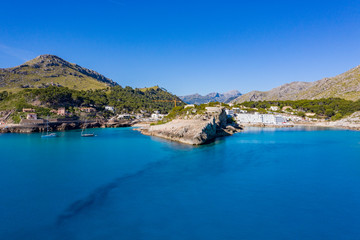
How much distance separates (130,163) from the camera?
82.1 ft

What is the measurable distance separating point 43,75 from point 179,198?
15738cm

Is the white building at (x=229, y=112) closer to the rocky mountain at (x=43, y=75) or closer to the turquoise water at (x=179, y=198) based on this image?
the turquoise water at (x=179, y=198)

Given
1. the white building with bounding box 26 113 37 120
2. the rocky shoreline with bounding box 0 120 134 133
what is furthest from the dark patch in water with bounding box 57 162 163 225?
the white building with bounding box 26 113 37 120

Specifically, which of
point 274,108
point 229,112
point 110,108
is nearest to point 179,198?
point 229,112

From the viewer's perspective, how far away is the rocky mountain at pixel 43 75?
120m

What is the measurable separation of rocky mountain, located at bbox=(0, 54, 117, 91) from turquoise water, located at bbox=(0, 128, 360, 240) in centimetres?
11589

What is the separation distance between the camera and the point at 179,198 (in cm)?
1527

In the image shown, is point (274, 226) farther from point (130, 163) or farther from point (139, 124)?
point (139, 124)

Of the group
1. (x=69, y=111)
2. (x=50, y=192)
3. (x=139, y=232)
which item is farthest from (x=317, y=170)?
(x=69, y=111)

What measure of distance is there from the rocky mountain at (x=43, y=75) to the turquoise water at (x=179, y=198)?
116 m

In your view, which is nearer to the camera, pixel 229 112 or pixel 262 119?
pixel 262 119

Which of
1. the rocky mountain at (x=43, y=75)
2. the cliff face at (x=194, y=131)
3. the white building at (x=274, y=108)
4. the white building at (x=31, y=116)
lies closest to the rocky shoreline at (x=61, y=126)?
the white building at (x=31, y=116)

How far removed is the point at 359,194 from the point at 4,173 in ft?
104

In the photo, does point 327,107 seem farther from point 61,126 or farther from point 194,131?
point 61,126
